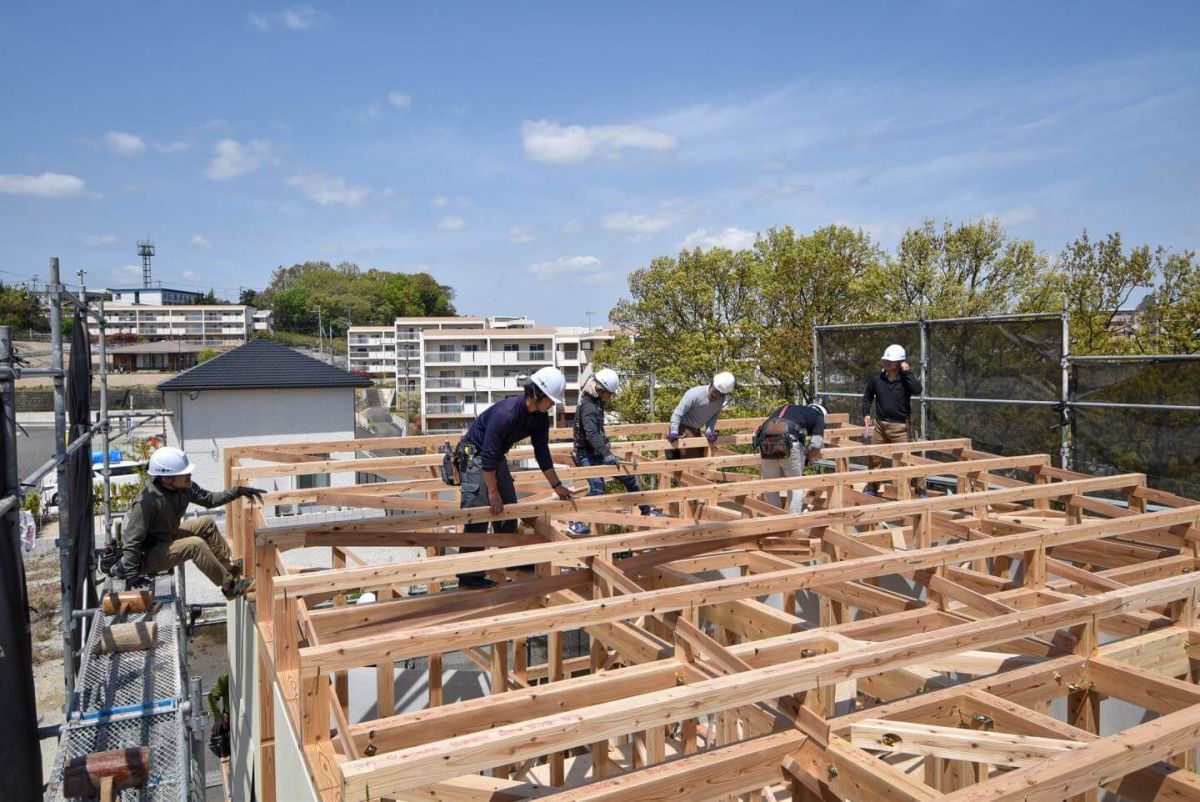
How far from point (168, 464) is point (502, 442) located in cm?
289

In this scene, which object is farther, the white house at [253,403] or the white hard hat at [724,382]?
the white house at [253,403]

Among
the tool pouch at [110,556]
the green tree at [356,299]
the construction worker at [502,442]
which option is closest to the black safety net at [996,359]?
the construction worker at [502,442]

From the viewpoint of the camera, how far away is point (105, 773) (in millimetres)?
5535

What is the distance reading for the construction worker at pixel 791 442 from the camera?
29.0 feet

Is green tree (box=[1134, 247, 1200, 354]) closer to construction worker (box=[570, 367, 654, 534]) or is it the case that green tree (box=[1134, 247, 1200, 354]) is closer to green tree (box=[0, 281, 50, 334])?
construction worker (box=[570, 367, 654, 534])

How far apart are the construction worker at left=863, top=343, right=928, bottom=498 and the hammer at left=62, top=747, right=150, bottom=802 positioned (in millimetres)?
8473

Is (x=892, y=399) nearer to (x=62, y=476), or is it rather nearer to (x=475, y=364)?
(x=62, y=476)

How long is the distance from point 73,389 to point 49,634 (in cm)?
1434

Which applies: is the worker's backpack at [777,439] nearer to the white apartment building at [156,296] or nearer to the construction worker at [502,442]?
the construction worker at [502,442]

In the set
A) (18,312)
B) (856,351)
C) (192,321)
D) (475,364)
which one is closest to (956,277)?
(856,351)

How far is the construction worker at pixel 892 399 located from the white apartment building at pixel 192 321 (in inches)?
3699

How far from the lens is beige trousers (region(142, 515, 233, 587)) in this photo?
22.3 ft

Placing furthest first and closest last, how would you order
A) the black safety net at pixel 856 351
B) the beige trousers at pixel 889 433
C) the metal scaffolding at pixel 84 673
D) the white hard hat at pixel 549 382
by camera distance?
1. the black safety net at pixel 856 351
2. the beige trousers at pixel 889 433
3. the white hard hat at pixel 549 382
4. the metal scaffolding at pixel 84 673

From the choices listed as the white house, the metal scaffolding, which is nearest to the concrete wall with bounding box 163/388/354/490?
the white house
